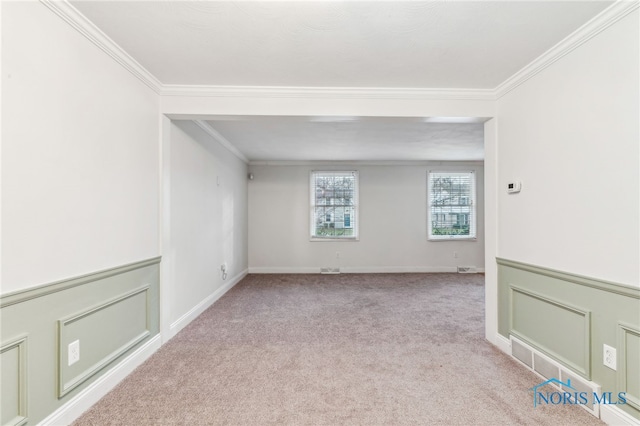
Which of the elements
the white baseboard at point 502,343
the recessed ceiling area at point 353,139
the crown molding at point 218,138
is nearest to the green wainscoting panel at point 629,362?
the white baseboard at point 502,343

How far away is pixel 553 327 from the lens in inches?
83.3

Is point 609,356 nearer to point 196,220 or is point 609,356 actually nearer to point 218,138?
point 196,220

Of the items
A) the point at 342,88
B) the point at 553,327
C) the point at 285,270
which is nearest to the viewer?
the point at 553,327

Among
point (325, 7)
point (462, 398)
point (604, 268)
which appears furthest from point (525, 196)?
point (325, 7)

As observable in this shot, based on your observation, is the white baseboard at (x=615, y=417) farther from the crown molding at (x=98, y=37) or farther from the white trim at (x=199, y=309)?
the crown molding at (x=98, y=37)

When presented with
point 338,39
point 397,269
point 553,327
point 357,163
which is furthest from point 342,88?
point 397,269

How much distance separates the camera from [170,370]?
2293 mm

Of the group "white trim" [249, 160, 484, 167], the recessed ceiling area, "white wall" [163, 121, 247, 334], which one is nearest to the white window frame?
"white trim" [249, 160, 484, 167]

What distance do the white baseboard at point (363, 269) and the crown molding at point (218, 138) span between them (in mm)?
2379

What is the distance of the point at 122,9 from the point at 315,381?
2669 mm

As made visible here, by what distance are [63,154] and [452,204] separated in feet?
21.4

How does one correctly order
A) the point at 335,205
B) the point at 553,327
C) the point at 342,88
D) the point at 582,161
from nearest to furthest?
1. the point at 582,161
2. the point at 553,327
3. the point at 342,88
4. the point at 335,205

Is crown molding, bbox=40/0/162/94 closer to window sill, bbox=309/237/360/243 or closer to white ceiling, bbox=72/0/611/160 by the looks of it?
white ceiling, bbox=72/0/611/160

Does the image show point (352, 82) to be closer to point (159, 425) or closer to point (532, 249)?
point (532, 249)
